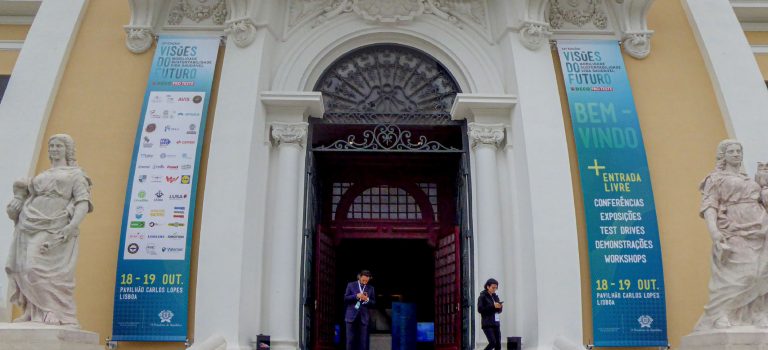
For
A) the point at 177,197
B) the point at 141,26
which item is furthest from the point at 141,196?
the point at 141,26

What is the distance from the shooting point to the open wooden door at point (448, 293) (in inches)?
467

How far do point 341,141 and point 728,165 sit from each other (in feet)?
20.9

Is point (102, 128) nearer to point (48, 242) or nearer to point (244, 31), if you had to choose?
point (244, 31)

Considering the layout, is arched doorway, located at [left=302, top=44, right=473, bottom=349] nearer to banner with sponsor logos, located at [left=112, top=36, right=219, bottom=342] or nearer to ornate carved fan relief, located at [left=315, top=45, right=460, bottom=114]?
ornate carved fan relief, located at [left=315, top=45, right=460, bottom=114]

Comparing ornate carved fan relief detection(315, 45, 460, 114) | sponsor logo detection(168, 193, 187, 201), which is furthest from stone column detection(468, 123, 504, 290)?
sponsor logo detection(168, 193, 187, 201)

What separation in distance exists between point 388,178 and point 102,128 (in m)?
5.51

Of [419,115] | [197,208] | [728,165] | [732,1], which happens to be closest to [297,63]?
[419,115]

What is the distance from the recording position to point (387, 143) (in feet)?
41.1

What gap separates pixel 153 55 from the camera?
1219cm

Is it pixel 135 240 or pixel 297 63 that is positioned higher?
pixel 297 63

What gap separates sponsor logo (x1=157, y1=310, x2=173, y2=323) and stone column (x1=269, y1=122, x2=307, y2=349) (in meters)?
1.56

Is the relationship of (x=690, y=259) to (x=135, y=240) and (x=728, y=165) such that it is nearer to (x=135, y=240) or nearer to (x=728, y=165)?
(x=728, y=165)

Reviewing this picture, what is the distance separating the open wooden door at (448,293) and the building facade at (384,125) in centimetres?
6

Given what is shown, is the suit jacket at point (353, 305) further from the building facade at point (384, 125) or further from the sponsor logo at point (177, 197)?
the sponsor logo at point (177, 197)
